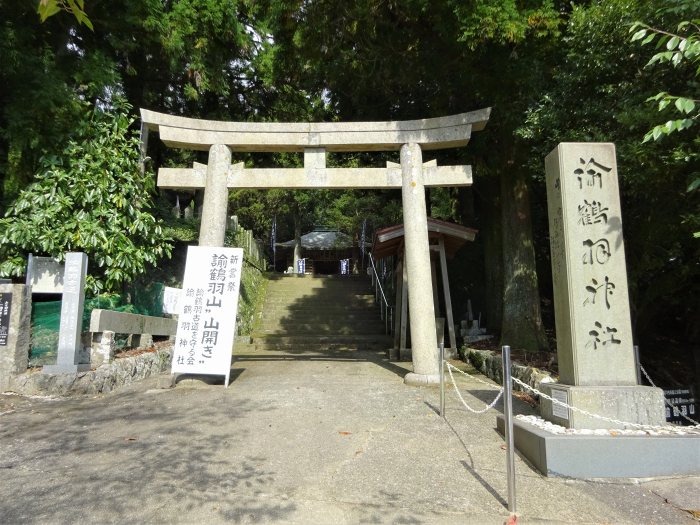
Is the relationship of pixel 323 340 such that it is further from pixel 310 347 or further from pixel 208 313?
pixel 208 313

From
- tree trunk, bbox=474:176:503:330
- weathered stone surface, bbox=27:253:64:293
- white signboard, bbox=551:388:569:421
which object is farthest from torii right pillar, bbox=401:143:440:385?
weathered stone surface, bbox=27:253:64:293

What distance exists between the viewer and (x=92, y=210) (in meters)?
9.30

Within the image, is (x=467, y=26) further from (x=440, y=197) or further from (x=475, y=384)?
(x=440, y=197)

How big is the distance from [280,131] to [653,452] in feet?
22.7

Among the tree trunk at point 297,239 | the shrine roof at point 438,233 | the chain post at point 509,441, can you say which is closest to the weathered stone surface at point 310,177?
the shrine roof at point 438,233

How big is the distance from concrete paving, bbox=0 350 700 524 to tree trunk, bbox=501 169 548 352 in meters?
3.14

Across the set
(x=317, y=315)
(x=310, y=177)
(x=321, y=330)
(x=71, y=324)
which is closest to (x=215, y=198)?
(x=310, y=177)

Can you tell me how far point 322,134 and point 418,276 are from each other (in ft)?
9.81

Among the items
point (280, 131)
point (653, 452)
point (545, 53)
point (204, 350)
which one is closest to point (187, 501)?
point (653, 452)

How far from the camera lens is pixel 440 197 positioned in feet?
→ 73.9

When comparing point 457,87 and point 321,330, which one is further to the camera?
point 321,330

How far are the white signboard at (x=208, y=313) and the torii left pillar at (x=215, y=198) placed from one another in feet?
1.63

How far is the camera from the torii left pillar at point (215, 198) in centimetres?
806

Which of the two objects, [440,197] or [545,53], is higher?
[440,197]
